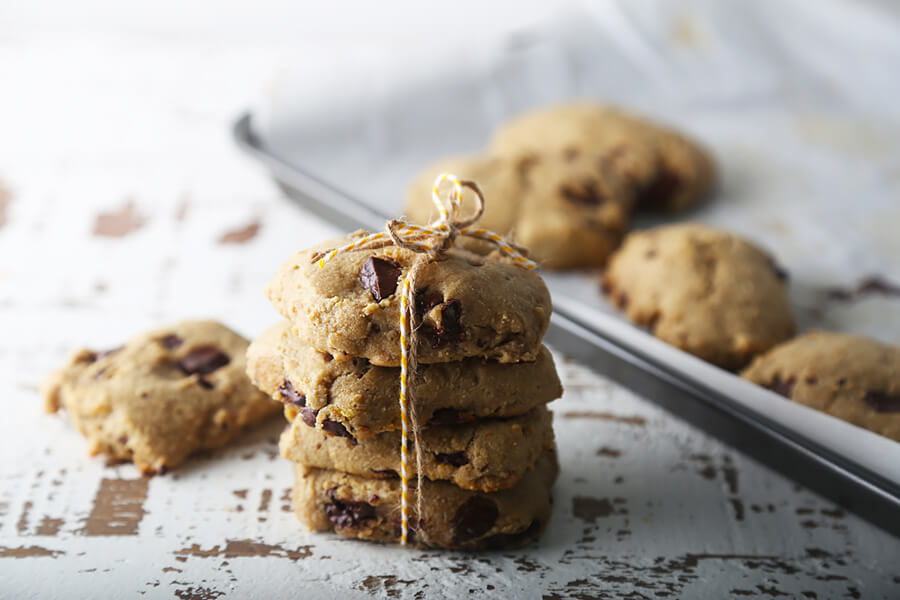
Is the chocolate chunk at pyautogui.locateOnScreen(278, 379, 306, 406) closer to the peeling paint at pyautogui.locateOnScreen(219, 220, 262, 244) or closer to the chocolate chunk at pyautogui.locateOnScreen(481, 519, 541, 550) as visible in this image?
the chocolate chunk at pyautogui.locateOnScreen(481, 519, 541, 550)

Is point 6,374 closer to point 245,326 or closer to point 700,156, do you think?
point 245,326

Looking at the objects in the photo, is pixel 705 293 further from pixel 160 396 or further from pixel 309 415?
pixel 160 396

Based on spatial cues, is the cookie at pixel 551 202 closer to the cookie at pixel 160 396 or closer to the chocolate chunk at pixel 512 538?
the cookie at pixel 160 396

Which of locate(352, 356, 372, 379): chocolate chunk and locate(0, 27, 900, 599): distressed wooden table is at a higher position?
locate(352, 356, 372, 379): chocolate chunk

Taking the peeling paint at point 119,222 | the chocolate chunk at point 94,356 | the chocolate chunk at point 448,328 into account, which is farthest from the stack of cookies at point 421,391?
the peeling paint at point 119,222

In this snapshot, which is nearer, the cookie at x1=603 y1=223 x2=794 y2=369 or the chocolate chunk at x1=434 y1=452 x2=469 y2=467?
the chocolate chunk at x1=434 y1=452 x2=469 y2=467

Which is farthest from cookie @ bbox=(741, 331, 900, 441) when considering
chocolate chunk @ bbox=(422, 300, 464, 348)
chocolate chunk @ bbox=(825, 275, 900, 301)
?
chocolate chunk @ bbox=(422, 300, 464, 348)

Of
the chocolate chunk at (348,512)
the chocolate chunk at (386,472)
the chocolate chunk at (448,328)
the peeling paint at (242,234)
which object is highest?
the peeling paint at (242,234)
